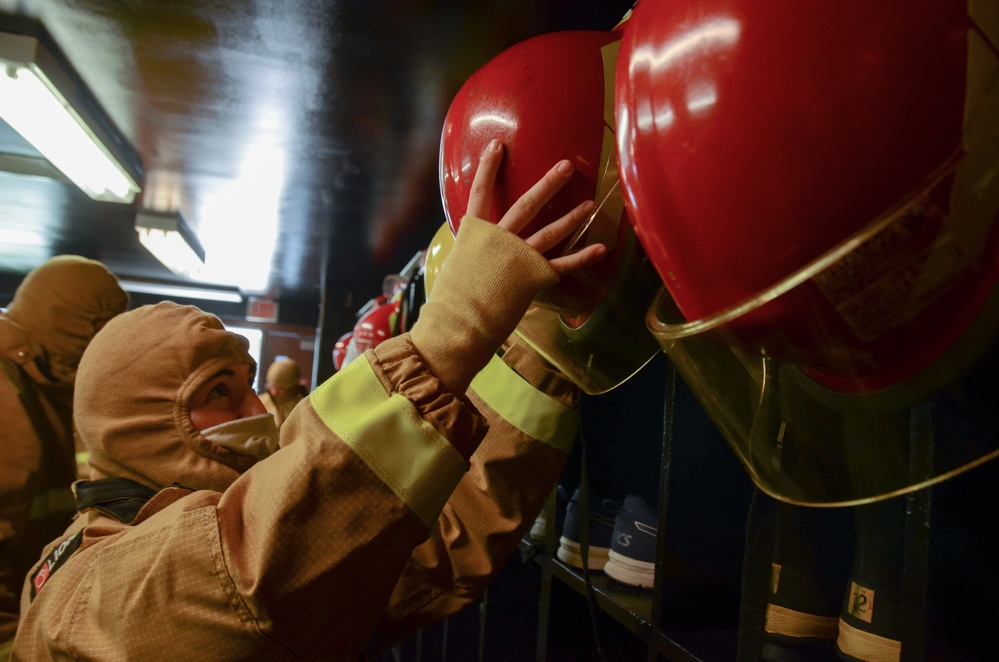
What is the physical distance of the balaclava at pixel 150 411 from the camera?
915 millimetres

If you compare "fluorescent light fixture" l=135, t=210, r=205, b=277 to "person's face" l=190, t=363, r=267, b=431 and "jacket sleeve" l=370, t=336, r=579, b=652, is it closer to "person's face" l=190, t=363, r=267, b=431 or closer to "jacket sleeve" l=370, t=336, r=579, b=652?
"person's face" l=190, t=363, r=267, b=431

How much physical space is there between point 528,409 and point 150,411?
0.55 meters

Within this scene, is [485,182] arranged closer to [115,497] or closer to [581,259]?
[581,259]

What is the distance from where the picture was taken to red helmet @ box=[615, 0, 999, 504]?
31cm

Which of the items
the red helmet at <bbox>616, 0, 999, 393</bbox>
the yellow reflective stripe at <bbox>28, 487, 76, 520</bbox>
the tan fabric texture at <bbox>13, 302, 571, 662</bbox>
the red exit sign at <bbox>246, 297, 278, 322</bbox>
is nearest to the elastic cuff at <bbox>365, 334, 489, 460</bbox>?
the tan fabric texture at <bbox>13, 302, 571, 662</bbox>

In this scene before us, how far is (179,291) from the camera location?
21.9 ft

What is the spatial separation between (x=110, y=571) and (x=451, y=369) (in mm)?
423

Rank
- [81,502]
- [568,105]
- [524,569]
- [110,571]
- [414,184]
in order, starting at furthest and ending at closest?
[414,184] → [524,569] → [81,502] → [110,571] → [568,105]

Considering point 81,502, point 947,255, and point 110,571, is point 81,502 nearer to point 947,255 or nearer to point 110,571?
point 110,571

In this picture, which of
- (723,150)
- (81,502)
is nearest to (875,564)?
(723,150)

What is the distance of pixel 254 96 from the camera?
1.96m

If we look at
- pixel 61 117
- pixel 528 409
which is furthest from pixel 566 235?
pixel 61 117

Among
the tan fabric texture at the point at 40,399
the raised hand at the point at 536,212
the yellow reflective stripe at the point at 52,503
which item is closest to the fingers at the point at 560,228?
the raised hand at the point at 536,212

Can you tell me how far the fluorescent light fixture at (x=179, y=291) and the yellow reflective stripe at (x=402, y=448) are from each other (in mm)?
6535
